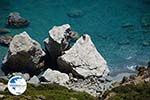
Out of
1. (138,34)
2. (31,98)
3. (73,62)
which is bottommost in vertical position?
(31,98)

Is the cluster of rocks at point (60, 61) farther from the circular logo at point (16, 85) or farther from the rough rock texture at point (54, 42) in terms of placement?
the circular logo at point (16, 85)

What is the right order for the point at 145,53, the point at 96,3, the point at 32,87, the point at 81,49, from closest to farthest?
the point at 32,87
the point at 81,49
the point at 145,53
the point at 96,3

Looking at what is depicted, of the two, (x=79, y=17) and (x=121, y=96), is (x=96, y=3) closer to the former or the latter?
(x=79, y=17)

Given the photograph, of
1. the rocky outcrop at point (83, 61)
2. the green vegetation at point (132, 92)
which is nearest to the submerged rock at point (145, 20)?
the rocky outcrop at point (83, 61)

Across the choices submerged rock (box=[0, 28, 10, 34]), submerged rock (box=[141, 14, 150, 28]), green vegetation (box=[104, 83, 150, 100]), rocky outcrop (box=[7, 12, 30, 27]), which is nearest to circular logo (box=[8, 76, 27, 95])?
green vegetation (box=[104, 83, 150, 100])

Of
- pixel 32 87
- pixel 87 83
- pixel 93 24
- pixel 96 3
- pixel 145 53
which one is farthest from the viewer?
pixel 96 3

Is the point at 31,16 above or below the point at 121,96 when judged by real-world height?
above

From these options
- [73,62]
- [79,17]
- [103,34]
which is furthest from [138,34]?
[73,62]

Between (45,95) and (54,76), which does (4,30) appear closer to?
(54,76)
